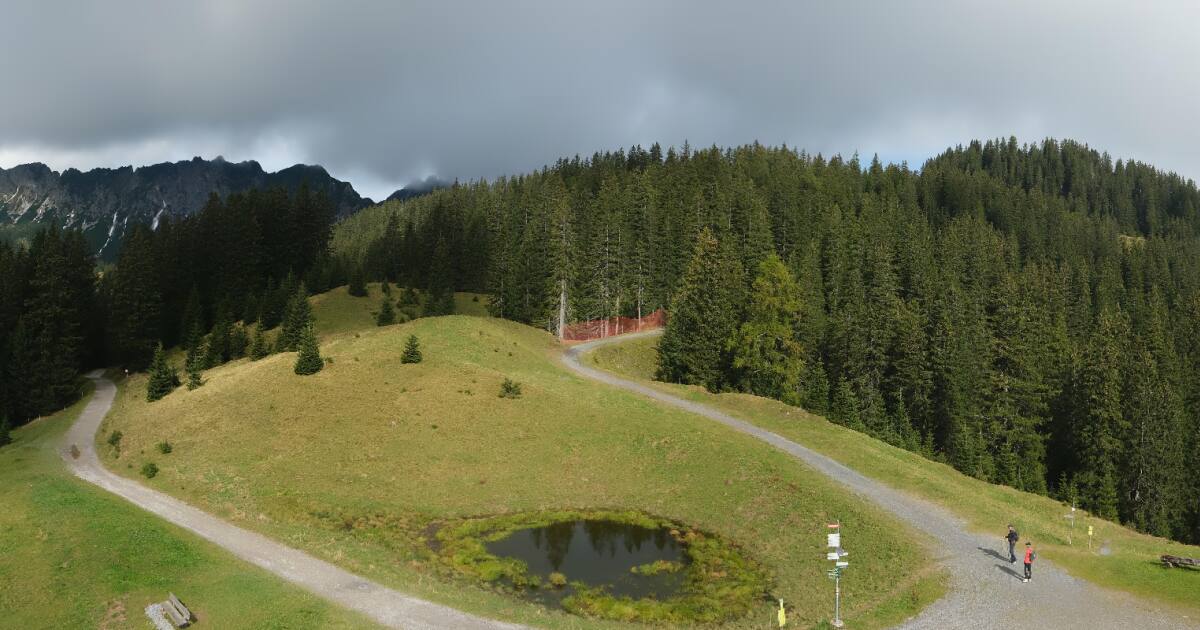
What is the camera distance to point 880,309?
7200 cm

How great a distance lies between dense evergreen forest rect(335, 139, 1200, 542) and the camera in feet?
192

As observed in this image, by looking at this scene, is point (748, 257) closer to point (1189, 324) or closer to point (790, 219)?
point (790, 219)

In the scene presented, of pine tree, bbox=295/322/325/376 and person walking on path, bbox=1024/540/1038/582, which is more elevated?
pine tree, bbox=295/322/325/376

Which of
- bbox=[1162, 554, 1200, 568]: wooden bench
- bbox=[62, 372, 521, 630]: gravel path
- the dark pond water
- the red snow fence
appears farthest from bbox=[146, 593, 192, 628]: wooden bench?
the red snow fence

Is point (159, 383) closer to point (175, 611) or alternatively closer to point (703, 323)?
point (175, 611)

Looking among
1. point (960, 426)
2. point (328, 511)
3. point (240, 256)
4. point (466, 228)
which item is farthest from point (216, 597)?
point (466, 228)

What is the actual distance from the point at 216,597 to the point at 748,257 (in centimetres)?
7529

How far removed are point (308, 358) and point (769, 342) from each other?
4062 cm

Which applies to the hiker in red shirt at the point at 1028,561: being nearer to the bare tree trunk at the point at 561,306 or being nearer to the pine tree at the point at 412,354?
the pine tree at the point at 412,354

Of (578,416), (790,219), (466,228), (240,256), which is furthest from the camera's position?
(466,228)

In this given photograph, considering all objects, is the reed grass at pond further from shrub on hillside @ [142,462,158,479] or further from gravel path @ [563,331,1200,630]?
shrub on hillside @ [142,462,158,479]

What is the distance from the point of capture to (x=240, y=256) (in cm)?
9250

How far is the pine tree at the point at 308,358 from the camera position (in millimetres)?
48656

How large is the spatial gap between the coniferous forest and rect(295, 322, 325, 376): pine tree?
2468 centimetres
